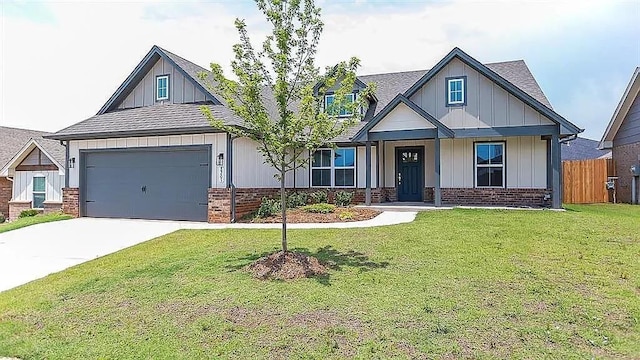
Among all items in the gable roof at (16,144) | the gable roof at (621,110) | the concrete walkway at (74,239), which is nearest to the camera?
the concrete walkway at (74,239)

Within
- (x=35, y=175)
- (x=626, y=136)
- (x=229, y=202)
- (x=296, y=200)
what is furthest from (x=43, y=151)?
(x=626, y=136)

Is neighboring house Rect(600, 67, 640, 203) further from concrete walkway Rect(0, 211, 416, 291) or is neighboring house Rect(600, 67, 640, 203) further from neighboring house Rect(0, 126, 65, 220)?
neighboring house Rect(0, 126, 65, 220)

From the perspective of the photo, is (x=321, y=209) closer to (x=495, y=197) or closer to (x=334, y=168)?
(x=334, y=168)

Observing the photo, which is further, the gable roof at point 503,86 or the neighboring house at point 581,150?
the neighboring house at point 581,150

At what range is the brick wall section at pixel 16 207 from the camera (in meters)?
20.1

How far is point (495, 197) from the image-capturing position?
16.1 metres

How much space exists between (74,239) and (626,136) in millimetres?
22668

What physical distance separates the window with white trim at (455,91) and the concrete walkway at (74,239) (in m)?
5.11

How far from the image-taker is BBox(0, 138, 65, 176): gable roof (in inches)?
770

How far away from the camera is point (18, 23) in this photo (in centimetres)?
1374

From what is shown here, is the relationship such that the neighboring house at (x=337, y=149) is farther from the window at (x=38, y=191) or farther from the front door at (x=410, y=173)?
the window at (x=38, y=191)

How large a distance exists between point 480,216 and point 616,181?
1229cm

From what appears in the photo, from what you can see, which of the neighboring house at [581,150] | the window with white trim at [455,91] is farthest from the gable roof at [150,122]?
the neighboring house at [581,150]

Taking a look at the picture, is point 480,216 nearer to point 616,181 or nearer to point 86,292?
point 86,292
